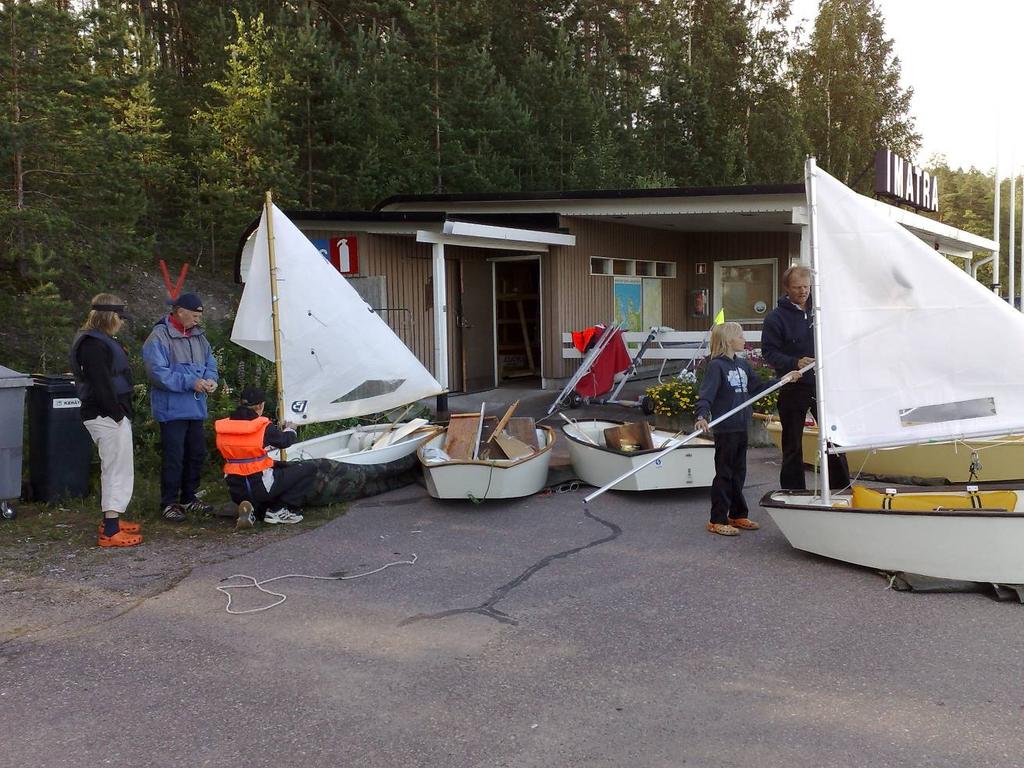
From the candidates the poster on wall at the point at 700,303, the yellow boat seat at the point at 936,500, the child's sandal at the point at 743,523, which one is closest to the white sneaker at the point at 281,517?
the child's sandal at the point at 743,523

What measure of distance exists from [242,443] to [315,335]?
1.49 meters

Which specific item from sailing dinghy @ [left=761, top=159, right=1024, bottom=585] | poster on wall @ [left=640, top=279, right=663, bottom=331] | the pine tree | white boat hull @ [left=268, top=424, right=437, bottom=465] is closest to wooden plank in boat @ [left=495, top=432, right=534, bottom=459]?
white boat hull @ [left=268, top=424, right=437, bottom=465]

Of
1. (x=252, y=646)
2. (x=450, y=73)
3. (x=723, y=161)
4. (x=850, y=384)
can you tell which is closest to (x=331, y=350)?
(x=252, y=646)

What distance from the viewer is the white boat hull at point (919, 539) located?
492 cm

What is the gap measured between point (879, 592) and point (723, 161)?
2505cm

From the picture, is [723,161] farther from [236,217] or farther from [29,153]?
[29,153]

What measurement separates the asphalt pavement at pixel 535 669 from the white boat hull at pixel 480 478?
1267 mm

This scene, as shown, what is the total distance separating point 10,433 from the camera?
7.10 meters

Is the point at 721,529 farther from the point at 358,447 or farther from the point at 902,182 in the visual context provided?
the point at 902,182

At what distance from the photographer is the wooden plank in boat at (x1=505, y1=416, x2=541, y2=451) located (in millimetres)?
9039

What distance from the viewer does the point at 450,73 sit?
22.2 meters

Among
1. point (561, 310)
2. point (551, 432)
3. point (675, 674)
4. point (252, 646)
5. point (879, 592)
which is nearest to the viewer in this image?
point (675, 674)

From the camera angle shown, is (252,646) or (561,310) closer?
(252,646)

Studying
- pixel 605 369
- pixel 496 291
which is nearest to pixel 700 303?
pixel 496 291
